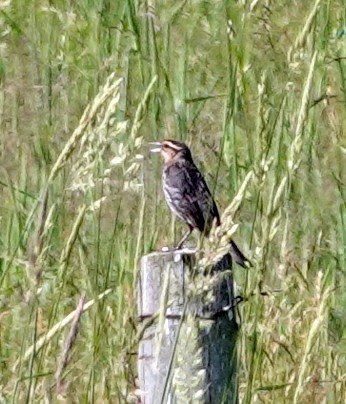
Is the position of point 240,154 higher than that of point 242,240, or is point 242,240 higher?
point 240,154

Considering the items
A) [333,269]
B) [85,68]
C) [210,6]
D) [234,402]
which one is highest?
[210,6]

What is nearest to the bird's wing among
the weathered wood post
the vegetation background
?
the vegetation background

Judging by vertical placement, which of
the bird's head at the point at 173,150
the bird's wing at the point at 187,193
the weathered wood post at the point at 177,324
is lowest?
the weathered wood post at the point at 177,324

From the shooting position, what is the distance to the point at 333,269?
484 cm

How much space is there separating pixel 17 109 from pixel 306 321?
2689 millimetres

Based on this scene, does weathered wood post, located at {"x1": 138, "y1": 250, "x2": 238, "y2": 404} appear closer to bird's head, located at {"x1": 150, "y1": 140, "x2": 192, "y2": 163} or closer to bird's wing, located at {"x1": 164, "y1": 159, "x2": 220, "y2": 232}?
bird's wing, located at {"x1": 164, "y1": 159, "x2": 220, "y2": 232}

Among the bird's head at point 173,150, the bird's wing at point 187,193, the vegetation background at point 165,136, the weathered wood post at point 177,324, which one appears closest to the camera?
the weathered wood post at point 177,324

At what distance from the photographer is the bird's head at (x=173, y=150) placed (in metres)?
5.09

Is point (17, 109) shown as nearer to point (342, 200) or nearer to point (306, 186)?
point (306, 186)

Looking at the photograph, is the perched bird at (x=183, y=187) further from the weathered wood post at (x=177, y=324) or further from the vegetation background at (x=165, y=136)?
the weathered wood post at (x=177, y=324)

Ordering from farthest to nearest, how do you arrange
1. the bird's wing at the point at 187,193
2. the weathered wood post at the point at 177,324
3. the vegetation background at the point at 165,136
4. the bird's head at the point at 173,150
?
the bird's head at the point at 173,150 → the bird's wing at the point at 187,193 → the vegetation background at the point at 165,136 → the weathered wood post at the point at 177,324

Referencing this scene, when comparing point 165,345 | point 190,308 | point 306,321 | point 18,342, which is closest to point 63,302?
point 18,342

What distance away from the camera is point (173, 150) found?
520 cm

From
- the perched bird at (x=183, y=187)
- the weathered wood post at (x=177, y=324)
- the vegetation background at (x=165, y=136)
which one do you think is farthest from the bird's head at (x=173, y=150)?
the weathered wood post at (x=177, y=324)
